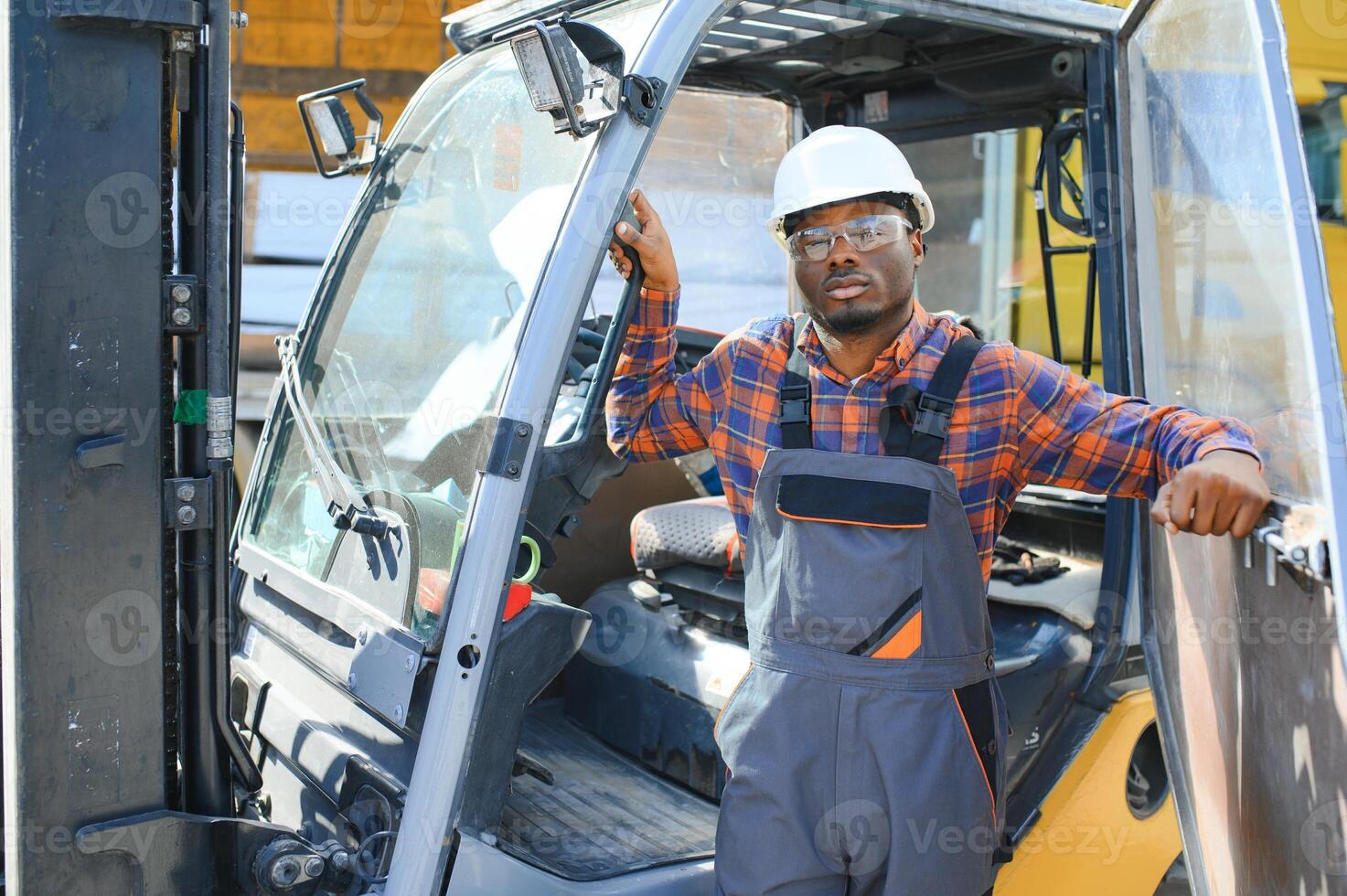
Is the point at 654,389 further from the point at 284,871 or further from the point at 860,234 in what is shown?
the point at 284,871

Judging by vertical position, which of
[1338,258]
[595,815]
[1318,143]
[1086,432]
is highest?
[1318,143]

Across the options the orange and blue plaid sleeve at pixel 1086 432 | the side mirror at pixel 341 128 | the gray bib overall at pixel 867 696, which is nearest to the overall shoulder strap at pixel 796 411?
the gray bib overall at pixel 867 696

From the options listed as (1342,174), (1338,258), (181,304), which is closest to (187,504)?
(181,304)

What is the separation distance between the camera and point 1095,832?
2.59 meters

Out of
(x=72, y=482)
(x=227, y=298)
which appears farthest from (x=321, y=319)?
(x=72, y=482)

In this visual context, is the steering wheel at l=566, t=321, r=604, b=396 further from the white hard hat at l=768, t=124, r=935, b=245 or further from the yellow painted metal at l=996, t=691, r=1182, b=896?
the yellow painted metal at l=996, t=691, r=1182, b=896

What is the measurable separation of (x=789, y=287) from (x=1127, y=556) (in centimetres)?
167

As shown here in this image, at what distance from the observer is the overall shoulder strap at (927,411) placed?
1.95m

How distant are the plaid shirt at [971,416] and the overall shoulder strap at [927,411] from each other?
1.4 inches

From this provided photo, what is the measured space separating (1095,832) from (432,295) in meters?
1.82

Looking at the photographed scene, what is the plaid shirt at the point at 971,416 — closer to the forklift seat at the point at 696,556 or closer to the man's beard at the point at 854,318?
the man's beard at the point at 854,318

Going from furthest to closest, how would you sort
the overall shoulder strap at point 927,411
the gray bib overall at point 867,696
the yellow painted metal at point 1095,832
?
the yellow painted metal at point 1095,832 → the overall shoulder strap at point 927,411 → the gray bib overall at point 867,696

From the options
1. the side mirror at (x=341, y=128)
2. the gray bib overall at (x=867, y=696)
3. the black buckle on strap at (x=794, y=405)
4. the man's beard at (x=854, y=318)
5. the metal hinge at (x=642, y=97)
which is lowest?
the gray bib overall at (x=867, y=696)

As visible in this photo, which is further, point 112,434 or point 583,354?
point 583,354
